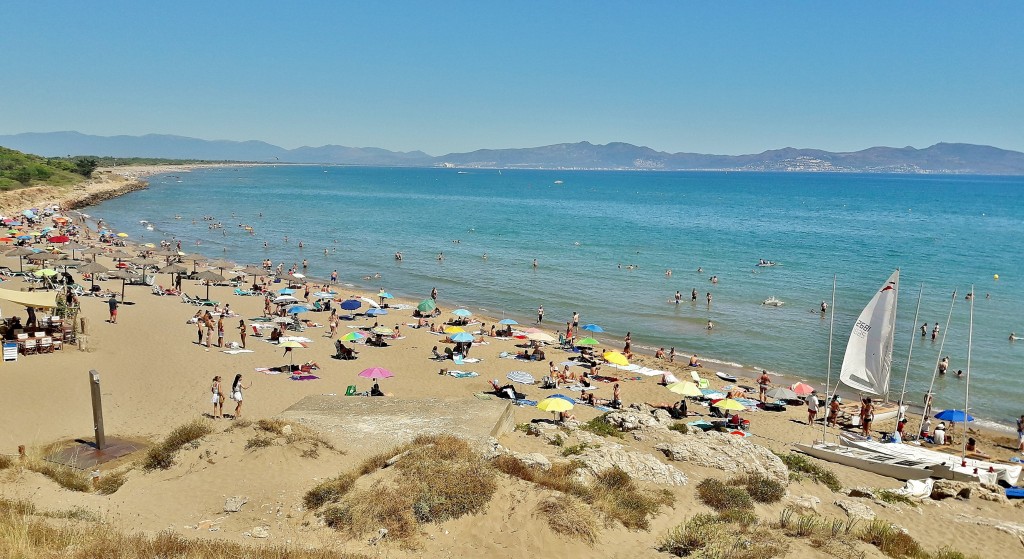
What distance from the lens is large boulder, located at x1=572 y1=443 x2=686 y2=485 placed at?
12062mm

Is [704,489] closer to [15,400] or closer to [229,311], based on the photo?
[15,400]

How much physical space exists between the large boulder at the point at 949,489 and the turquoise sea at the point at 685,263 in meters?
8.19

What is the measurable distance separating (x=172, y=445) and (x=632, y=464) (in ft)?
27.8

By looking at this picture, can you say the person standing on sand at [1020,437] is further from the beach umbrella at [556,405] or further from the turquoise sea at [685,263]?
the beach umbrella at [556,405]

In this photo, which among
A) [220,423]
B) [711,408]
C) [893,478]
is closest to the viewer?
[220,423]

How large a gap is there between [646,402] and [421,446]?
12.3 meters

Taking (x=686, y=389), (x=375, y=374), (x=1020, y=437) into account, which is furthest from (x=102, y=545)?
(x=1020, y=437)

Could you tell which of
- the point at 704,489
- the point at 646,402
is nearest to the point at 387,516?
the point at 704,489

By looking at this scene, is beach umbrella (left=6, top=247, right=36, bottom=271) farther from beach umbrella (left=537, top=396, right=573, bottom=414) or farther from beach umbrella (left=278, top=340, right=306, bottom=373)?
beach umbrella (left=537, top=396, right=573, bottom=414)

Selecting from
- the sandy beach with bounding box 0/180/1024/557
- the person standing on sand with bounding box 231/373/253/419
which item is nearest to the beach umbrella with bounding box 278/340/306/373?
the sandy beach with bounding box 0/180/1024/557

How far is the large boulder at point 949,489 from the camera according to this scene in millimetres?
15148

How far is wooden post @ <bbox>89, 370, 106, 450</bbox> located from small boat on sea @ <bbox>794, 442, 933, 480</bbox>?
1677cm

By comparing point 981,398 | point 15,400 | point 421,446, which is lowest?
point 981,398

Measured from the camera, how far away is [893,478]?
53.7 feet
